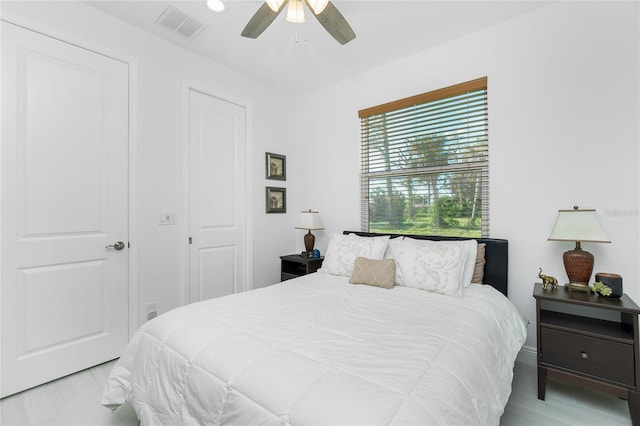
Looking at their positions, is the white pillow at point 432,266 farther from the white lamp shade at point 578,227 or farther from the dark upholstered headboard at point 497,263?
the white lamp shade at point 578,227

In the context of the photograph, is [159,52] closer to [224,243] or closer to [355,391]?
[224,243]

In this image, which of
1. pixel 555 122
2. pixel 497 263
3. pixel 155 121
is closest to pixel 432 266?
pixel 497 263

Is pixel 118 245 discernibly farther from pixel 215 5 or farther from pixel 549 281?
pixel 549 281

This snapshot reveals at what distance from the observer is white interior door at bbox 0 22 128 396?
196 centimetres

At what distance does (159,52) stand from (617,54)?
363 centimetres

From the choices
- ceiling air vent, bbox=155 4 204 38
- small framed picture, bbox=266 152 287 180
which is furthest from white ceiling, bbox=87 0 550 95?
small framed picture, bbox=266 152 287 180

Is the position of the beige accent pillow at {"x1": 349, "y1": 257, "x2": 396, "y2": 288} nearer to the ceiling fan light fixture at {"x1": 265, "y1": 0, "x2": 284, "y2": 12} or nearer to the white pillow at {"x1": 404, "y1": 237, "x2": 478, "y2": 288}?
the white pillow at {"x1": 404, "y1": 237, "x2": 478, "y2": 288}

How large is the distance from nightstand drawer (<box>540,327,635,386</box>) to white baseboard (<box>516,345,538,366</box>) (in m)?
0.52

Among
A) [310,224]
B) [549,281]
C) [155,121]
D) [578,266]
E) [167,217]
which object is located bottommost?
[549,281]

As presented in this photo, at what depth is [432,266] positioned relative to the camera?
7.31 feet

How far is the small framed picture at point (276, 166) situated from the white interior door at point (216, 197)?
346 millimetres

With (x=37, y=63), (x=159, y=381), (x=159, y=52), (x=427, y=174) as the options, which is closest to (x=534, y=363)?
(x=427, y=174)

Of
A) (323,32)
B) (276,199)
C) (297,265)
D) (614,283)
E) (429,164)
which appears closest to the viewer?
(614,283)

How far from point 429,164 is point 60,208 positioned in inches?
123
